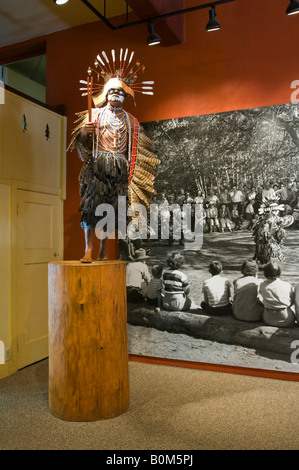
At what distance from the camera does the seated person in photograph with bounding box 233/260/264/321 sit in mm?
3209

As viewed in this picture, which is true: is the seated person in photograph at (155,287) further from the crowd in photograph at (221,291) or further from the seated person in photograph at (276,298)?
the seated person in photograph at (276,298)

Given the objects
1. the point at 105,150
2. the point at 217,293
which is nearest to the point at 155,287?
the point at 217,293

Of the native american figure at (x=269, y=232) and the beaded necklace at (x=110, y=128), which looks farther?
the native american figure at (x=269, y=232)

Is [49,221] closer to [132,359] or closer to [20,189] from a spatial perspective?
[20,189]

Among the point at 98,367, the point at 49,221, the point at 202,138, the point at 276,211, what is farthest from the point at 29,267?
the point at 276,211

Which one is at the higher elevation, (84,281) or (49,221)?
(49,221)

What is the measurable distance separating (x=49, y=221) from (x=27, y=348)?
123cm

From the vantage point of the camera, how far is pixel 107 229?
2.86 m

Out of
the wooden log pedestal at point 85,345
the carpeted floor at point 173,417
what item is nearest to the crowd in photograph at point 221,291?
the carpeted floor at point 173,417

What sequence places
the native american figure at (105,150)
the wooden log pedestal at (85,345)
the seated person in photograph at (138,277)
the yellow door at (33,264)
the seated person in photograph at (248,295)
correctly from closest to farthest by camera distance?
the wooden log pedestal at (85,345) → the native american figure at (105,150) → the seated person in photograph at (248,295) → the yellow door at (33,264) → the seated person in photograph at (138,277)

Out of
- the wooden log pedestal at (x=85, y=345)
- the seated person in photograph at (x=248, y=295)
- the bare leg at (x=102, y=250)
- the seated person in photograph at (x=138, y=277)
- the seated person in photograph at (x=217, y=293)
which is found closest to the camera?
the wooden log pedestal at (x=85, y=345)

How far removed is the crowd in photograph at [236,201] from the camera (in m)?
3.15

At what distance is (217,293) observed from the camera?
335 cm

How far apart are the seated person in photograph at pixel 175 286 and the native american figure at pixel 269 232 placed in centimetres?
68
